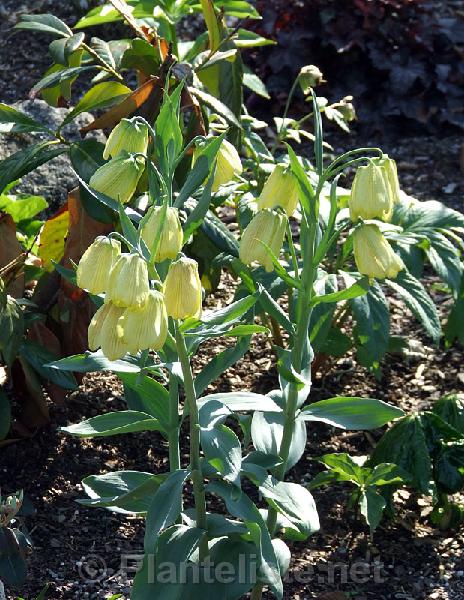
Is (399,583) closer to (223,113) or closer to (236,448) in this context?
(236,448)

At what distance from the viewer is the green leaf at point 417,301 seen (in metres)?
2.94

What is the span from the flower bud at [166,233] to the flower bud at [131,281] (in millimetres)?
105

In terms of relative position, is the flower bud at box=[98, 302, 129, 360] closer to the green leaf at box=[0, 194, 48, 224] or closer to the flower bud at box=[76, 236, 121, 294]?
the flower bud at box=[76, 236, 121, 294]

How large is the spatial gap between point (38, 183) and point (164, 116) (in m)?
1.80

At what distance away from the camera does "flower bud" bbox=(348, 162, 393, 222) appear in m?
1.88

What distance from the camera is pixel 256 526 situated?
6.93 feet

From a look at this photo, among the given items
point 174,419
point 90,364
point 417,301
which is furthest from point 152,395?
point 417,301

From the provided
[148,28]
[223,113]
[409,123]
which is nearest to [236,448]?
[223,113]

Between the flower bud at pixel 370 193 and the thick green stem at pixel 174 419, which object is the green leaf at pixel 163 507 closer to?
the thick green stem at pixel 174 419

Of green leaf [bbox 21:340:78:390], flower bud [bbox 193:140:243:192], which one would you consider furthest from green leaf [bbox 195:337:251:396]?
green leaf [bbox 21:340:78:390]

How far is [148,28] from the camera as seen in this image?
10.5 ft

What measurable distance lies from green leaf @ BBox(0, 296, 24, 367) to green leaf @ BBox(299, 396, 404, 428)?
2.75ft

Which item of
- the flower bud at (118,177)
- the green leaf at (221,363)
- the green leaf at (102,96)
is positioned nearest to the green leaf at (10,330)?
the green leaf at (102,96)

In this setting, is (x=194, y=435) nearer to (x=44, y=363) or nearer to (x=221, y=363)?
(x=221, y=363)
